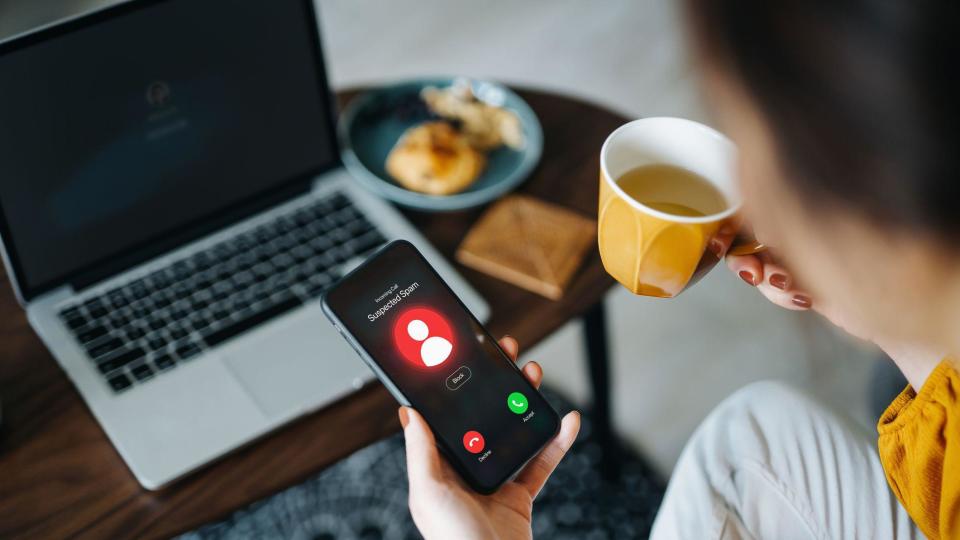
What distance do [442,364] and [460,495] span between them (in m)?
0.12

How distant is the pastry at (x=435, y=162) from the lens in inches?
42.5

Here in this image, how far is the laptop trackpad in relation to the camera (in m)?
0.87

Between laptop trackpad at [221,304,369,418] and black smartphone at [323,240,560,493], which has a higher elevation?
black smartphone at [323,240,560,493]

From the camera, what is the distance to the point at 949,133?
393 mm

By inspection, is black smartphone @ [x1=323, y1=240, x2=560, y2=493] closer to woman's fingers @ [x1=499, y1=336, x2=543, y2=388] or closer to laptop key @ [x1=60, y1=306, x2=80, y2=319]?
woman's fingers @ [x1=499, y1=336, x2=543, y2=388]

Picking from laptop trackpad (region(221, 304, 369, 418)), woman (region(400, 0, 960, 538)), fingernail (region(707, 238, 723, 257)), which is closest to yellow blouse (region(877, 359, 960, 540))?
woman (region(400, 0, 960, 538))

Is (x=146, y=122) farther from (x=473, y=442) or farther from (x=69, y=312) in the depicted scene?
(x=473, y=442)

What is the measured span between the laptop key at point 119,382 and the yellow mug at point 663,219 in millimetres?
503

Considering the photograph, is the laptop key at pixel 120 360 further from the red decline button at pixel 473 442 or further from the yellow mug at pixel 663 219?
the yellow mug at pixel 663 219

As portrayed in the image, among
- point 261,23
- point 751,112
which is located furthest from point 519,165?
point 751,112

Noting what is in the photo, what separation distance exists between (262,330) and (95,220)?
0.21 meters

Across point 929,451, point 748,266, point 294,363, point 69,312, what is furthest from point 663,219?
point 69,312

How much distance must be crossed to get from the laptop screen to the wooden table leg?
1.45 feet

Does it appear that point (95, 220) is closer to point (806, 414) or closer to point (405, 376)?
point (405, 376)
